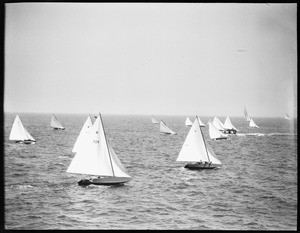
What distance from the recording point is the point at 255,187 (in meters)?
23.0

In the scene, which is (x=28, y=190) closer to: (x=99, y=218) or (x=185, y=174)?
(x=99, y=218)

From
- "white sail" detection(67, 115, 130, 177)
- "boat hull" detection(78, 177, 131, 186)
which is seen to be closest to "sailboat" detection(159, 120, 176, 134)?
"white sail" detection(67, 115, 130, 177)

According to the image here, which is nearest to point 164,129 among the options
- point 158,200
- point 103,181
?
point 103,181

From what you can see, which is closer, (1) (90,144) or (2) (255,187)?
(2) (255,187)

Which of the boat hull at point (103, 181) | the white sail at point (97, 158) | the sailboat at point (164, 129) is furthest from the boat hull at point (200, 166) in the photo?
the sailboat at point (164, 129)

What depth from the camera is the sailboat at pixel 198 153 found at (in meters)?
32.2

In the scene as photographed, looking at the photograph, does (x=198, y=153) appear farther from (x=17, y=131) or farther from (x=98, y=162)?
(x=17, y=131)

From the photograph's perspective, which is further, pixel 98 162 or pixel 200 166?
pixel 200 166

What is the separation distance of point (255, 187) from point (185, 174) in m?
8.03

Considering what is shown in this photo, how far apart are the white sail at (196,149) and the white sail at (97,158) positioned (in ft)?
29.9

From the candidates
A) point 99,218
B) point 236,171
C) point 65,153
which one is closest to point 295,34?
point 236,171

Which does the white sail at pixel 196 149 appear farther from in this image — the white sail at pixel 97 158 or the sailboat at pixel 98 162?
the white sail at pixel 97 158

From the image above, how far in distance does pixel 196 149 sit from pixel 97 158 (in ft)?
35.5

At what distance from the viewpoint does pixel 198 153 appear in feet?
109
